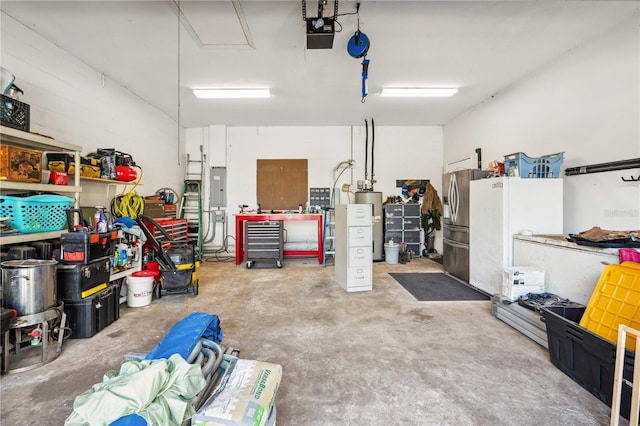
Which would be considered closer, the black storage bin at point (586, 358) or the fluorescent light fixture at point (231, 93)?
the black storage bin at point (586, 358)

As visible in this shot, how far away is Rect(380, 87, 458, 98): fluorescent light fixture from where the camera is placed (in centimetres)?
411

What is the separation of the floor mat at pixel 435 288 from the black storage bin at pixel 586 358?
1.35 m

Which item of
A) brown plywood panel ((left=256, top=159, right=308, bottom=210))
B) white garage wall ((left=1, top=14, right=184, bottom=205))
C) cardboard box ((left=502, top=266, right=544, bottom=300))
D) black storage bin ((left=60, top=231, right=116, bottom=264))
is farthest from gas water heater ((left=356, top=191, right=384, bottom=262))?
black storage bin ((left=60, top=231, right=116, bottom=264))

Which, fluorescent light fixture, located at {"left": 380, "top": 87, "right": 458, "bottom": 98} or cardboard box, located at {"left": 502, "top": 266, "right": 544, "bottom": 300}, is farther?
fluorescent light fixture, located at {"left": 380, "top": 87, "right": 458, "bottom": 98}

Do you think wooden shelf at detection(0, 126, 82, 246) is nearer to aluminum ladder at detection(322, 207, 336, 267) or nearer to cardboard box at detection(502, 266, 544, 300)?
aluminum ladder at detection(322, 207, 336, 267)

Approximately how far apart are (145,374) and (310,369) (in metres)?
1.14

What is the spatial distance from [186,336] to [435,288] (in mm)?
3244

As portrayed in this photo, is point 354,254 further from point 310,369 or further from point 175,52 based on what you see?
point 175,52

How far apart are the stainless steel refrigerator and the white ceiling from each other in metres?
1.44

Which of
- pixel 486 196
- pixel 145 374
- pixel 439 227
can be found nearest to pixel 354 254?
pixel 486 196

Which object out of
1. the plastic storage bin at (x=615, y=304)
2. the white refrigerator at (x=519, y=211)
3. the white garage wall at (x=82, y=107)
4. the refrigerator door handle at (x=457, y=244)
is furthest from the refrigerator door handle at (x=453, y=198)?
the white garage wall at (x=82, y=107)

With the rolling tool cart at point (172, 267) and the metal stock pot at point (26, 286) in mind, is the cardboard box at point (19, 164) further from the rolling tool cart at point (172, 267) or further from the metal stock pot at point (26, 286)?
the rolling tool cart at point (172, 267)

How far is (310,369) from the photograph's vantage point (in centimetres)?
183

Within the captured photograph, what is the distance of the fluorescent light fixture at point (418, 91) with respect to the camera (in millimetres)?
4105
